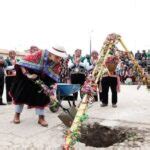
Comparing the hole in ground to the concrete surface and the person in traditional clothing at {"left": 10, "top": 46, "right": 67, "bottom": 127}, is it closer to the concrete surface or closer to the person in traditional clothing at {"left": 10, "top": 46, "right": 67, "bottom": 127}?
the concrete surface

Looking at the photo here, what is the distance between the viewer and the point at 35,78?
21.6ft

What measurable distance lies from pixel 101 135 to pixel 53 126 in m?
1.00

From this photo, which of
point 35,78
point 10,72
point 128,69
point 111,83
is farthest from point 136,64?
point 128,69

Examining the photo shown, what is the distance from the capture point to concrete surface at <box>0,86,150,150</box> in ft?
18.5

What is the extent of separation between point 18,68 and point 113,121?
225 centimetres

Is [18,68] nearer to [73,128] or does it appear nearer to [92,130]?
[92,130]

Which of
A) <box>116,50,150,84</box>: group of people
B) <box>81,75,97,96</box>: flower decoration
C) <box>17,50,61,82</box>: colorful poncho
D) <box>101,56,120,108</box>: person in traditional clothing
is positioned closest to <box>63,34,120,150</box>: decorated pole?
<box>81,75,97,96</box>: flower decoration

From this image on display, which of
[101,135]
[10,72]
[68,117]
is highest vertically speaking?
[10,72]

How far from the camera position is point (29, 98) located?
6832 millimetres

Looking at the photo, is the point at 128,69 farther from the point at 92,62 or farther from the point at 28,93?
the point at 28,93

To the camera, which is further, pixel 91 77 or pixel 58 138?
pixel 58 138

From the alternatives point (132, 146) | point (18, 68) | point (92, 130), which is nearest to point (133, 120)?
point (92, 130)

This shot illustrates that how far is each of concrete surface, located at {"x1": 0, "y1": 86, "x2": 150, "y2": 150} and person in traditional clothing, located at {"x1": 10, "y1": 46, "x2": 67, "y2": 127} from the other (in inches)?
12.7

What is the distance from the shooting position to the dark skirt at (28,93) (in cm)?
678
